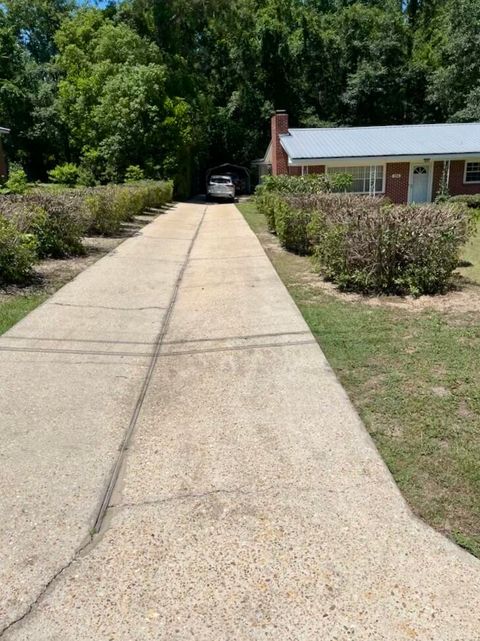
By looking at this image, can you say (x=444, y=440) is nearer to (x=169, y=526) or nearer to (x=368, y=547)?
(x=368, y=547)

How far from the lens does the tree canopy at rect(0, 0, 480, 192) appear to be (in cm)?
3212

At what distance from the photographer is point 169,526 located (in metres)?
2.95

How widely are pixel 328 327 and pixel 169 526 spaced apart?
393cm

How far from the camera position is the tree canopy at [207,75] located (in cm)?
3212

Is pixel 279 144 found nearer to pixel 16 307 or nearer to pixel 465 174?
pixel 465 174

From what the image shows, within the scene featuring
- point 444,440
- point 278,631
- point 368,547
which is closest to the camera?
point 278,631

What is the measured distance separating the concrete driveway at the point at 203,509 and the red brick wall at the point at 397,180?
21557mm

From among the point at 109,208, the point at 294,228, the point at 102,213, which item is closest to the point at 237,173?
the point at 109,208

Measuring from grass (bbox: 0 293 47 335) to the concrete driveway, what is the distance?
0.78m

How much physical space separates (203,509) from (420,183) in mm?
25750

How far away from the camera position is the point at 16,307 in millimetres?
7262

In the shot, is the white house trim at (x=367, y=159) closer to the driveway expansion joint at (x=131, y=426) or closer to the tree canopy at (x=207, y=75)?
the tree canopy at (x=207, y=75)

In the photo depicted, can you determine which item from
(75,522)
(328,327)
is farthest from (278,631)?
(328,327)

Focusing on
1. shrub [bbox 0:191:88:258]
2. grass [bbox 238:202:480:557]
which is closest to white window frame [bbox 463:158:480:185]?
shrub [bbox 0:191:88:258]
